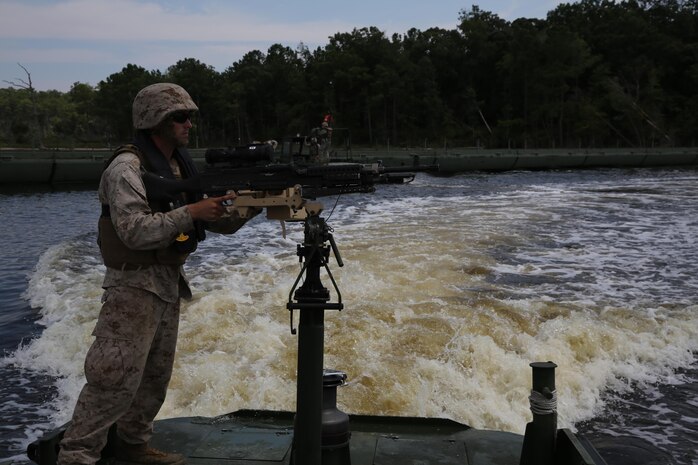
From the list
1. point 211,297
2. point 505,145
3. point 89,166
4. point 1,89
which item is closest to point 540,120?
point 505,145

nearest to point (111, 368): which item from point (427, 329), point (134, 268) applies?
point (134, 268)

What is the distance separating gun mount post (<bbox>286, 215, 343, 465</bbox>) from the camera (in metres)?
2.87

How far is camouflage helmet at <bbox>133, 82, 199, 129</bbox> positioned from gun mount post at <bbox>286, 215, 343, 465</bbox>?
A: 0.91 metres

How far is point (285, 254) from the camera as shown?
13.2 metres

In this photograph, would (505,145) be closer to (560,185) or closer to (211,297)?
(560,185)

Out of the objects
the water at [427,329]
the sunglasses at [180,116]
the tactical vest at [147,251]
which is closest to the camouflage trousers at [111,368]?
the tactical vest at [147,251]

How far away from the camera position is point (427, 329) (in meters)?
7.95

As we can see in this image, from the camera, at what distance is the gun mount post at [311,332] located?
287 centimetres

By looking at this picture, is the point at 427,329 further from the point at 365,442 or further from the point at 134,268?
the point at 134,268

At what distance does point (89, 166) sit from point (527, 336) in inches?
1384

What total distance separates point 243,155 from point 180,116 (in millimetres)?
402

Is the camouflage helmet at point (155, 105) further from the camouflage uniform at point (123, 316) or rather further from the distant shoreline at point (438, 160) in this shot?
the distant shoreline at point (438, 160)

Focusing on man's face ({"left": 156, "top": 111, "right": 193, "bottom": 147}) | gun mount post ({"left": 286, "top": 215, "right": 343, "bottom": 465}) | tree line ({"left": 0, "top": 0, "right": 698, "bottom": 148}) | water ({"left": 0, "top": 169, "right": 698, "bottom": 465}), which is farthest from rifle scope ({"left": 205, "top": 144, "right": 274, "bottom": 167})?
tree line ({"left": 0, "top": 0, "right": 698, "bottom": 148})

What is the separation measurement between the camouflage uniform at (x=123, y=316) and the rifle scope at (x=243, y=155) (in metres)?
0.32
